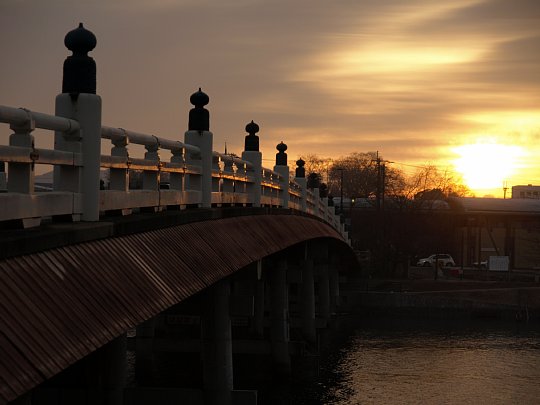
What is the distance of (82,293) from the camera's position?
8469mm

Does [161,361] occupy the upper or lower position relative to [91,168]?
lower

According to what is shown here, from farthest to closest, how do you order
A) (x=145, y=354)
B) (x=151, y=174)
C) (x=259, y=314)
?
(x=259, y=314) < (x=145, y=354) < (x=151, y=174)

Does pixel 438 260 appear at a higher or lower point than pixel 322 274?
higher

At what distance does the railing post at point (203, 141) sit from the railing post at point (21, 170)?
31.7 ft

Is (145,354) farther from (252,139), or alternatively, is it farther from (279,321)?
(252,139)

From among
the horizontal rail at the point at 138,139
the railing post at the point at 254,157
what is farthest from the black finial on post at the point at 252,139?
the horizontal rail at the point at 138,139

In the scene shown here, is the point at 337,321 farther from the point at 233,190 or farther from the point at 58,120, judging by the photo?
the point at 58,120

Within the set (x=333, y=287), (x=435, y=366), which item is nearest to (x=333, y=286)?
(x=333, y=287)

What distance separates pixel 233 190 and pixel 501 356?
28807mm

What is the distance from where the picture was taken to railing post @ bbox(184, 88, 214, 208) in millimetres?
18531

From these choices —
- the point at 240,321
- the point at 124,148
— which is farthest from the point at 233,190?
the point at 240,321

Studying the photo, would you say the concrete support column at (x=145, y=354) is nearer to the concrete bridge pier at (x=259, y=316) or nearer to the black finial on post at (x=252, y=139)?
the concrete bridge pier at (x=259, y=316)

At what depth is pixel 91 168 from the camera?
10.7 metres

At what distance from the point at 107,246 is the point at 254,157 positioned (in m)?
15.9
